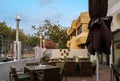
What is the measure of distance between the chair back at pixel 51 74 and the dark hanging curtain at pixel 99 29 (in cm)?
243

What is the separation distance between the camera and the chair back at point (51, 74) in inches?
363

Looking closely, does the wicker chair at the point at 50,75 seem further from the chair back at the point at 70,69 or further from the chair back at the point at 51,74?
the chair back at the point at 70,69

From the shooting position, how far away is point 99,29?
23.3 feet

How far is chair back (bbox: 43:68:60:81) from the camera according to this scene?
30.2ft

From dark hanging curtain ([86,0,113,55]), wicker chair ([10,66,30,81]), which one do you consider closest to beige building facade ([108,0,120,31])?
wicker chair ([10,66,30,81])

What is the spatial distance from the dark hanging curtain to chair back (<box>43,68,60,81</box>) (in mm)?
2430

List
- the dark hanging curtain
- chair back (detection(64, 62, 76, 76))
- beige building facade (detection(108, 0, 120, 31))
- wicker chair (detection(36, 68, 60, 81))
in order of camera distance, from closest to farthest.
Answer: the dark hanging curtain
wicker chair (detection(36, 68, 60, 81))
chair back (detection(64, 62, 76, 76))
beige building facade (detection(108, 0, 120, 31))

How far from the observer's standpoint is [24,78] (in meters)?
10.1

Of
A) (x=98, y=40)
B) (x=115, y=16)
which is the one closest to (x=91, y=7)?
(x=98, y=40)

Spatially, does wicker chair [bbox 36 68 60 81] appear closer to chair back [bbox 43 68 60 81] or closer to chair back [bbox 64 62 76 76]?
chair back [bbox 43 68 60 81]

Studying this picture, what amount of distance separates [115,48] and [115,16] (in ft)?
8.54

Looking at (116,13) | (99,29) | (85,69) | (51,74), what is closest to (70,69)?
(85,69)

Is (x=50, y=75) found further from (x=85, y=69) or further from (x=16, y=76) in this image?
(x=85, y=69)

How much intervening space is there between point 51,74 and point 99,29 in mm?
3021
